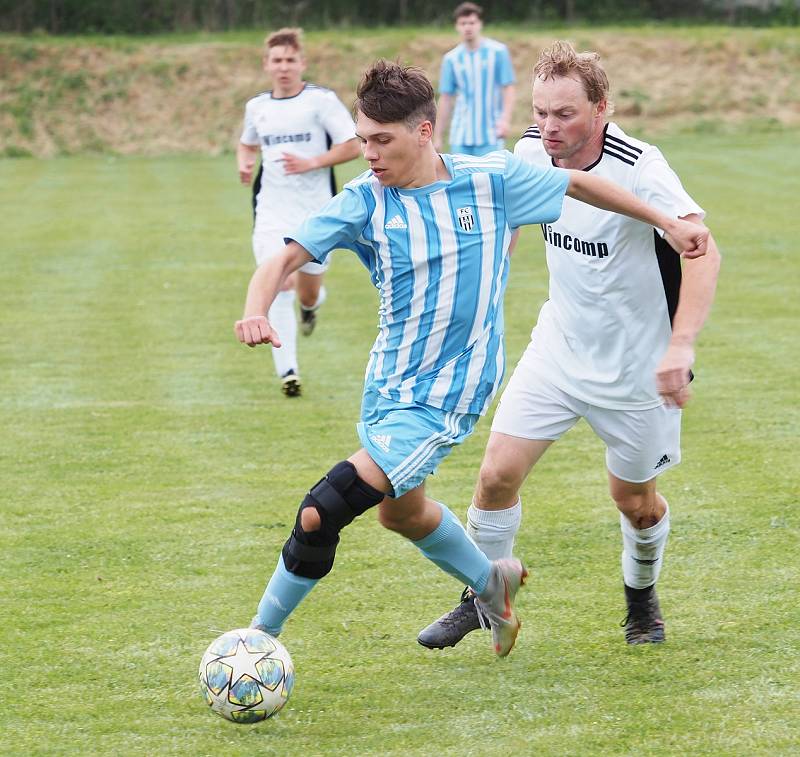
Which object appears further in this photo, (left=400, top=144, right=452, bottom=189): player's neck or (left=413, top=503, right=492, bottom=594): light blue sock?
(left=413, top=503, right=492, bottom=594): light blue sock

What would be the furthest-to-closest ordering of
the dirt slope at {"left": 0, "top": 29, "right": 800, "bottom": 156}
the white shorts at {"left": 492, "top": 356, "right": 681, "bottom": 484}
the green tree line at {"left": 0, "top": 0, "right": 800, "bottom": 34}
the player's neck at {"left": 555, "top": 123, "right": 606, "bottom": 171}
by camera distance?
the green tree line at {"left": 0, "top": 0, "right": 800, "bottom": 34}
the dirt slope at {"left": 0, "top": 29, "right": 800, "bottom": 156}
the white shorts at {"left": 492, "top": 356, "right": 681, "bottom": 484}
the player's neck at {"left": 555, "top": 123, "right": 606, "bottom": 171}

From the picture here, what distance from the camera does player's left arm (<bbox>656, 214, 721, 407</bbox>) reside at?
12.9ft

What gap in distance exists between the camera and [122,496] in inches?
259

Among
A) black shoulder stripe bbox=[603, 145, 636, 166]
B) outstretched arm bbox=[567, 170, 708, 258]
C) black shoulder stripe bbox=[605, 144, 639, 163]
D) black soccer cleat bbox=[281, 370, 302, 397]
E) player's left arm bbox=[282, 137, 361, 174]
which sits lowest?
black soccer cleat bbox=[281, 370, 302, 397]

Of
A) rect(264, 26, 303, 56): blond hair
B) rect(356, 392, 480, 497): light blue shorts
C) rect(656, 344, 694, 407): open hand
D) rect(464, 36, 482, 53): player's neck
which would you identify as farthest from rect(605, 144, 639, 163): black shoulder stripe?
rect(464, 36, 482, 53): player's neck

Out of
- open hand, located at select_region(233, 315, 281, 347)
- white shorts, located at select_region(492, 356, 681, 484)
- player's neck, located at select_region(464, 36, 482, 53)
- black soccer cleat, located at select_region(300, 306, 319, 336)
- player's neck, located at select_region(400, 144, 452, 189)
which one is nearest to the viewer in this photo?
open hand, located at select_region(233, 315, 281, 347)

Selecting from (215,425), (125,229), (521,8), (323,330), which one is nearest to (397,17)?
(521,8)

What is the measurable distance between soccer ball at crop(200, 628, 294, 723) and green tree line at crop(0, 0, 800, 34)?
37.9 meters

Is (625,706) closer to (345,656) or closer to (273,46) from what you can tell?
(345,656)

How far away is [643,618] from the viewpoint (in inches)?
184

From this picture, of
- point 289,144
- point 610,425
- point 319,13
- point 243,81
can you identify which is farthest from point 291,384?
point 319,13

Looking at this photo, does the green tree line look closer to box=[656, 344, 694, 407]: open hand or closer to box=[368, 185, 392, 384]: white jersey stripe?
box=[368, 185, 392, 384]: white jersey stripe

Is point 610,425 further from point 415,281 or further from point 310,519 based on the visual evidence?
point 310,519

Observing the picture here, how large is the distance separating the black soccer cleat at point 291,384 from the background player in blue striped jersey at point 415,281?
448cm
